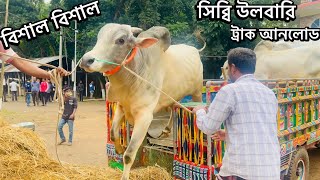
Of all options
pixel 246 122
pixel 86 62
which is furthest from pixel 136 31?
pixel 246 122

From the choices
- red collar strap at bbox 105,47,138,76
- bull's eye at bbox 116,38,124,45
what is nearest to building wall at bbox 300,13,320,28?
red collar strap at bbox 105,47,138,76

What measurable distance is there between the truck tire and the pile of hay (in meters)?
1.23

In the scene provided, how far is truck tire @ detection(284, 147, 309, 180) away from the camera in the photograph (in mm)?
3713

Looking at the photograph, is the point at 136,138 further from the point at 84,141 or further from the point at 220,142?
the point at 84,141

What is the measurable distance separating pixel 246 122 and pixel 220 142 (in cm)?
112

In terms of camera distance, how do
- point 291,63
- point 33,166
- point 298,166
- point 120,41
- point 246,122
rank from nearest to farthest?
point 246,122 < point 120,41 < point 33,166 < point 298,166 < point 291,63

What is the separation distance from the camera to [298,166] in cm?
396

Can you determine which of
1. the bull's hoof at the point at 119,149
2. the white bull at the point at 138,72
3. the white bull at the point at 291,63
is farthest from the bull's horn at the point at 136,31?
the white bull at the point at 291,63

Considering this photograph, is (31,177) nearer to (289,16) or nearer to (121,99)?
(121,99)

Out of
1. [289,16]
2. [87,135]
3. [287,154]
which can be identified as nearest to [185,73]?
[287,154]

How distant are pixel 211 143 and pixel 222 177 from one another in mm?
948

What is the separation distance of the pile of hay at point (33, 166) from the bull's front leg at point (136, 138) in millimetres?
345

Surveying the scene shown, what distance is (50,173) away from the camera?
3.39 metres

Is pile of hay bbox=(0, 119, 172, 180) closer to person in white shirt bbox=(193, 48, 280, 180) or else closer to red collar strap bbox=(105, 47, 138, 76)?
red collar strap bbox=(105, 47, 138, 76)
